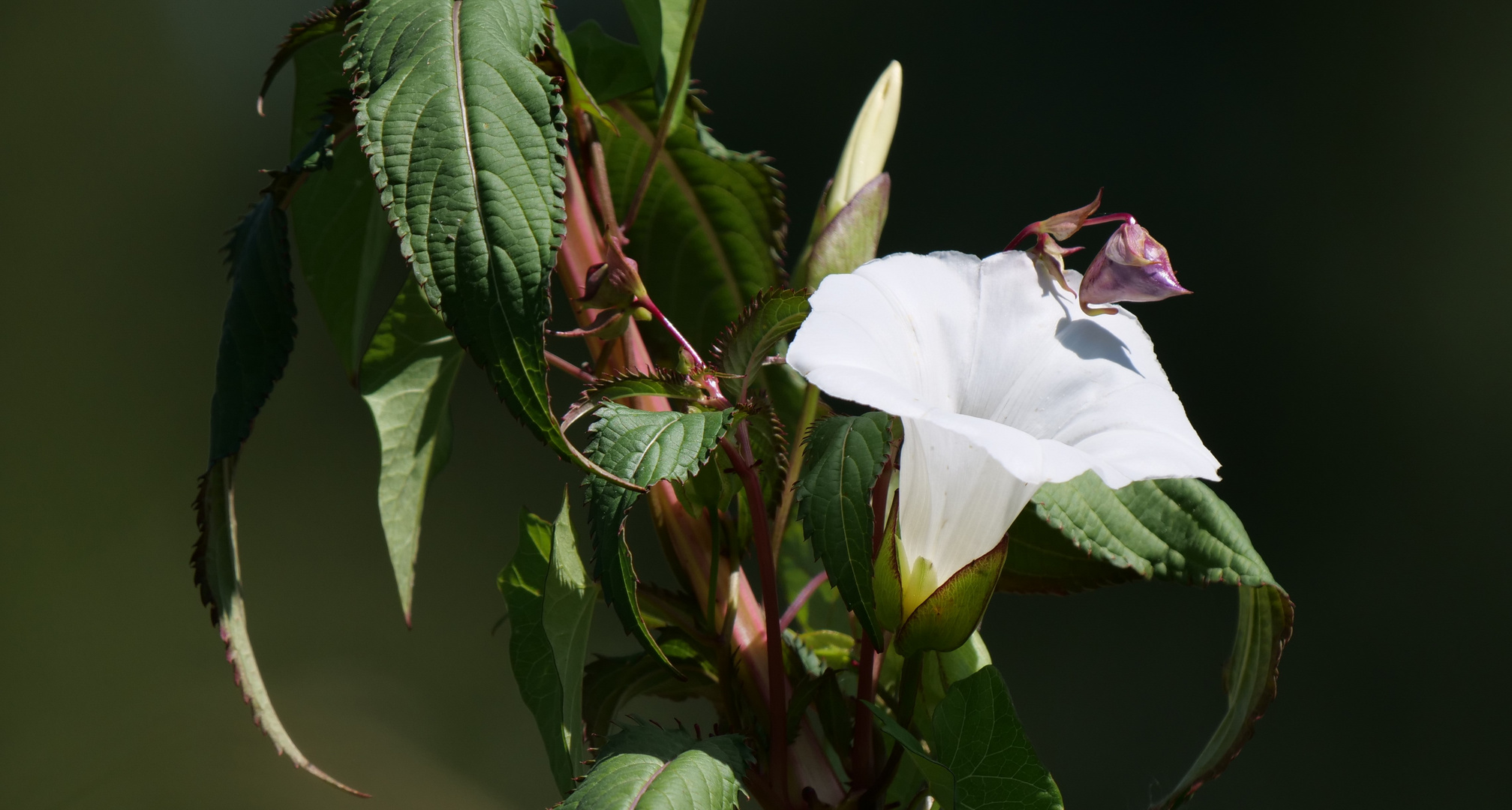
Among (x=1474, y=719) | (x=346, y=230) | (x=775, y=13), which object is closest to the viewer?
(x=346, y=230)

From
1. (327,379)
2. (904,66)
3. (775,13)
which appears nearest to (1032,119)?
(904,66)

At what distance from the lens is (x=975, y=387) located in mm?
238

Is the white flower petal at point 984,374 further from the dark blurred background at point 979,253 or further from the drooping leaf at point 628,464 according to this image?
the dark blurred background at point 979,253

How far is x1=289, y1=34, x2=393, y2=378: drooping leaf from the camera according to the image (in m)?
0.31

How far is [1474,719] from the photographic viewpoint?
0.54 metres

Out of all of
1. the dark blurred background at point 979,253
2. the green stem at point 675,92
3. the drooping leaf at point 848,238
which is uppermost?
the green stem at point 675,92

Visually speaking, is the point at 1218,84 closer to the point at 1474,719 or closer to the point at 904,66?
the point at 904,66

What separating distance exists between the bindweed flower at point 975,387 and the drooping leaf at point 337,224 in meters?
0.19

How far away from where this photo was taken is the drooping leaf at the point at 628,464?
0.62 feet

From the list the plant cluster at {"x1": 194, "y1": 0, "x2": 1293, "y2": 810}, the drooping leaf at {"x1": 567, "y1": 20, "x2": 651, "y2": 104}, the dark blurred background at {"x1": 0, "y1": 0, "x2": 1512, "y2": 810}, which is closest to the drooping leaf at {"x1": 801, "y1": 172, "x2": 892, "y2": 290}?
the plant cluster at {"x1": 194, "y1": 0, "x2": 1293, "y2": 810}

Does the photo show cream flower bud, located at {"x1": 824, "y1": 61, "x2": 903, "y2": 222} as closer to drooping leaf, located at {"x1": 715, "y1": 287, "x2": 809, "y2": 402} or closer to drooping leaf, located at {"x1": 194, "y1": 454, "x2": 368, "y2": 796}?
drooping leaf, located at {"x1": 715, "y1": 287, "x2": 809, "y2": 402}

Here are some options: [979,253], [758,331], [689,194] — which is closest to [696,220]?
[689,194]

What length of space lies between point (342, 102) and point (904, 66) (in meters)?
0.47

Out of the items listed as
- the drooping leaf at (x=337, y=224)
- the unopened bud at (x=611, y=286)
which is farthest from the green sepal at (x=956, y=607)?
the drooping leaf at (x=337, y=224)
